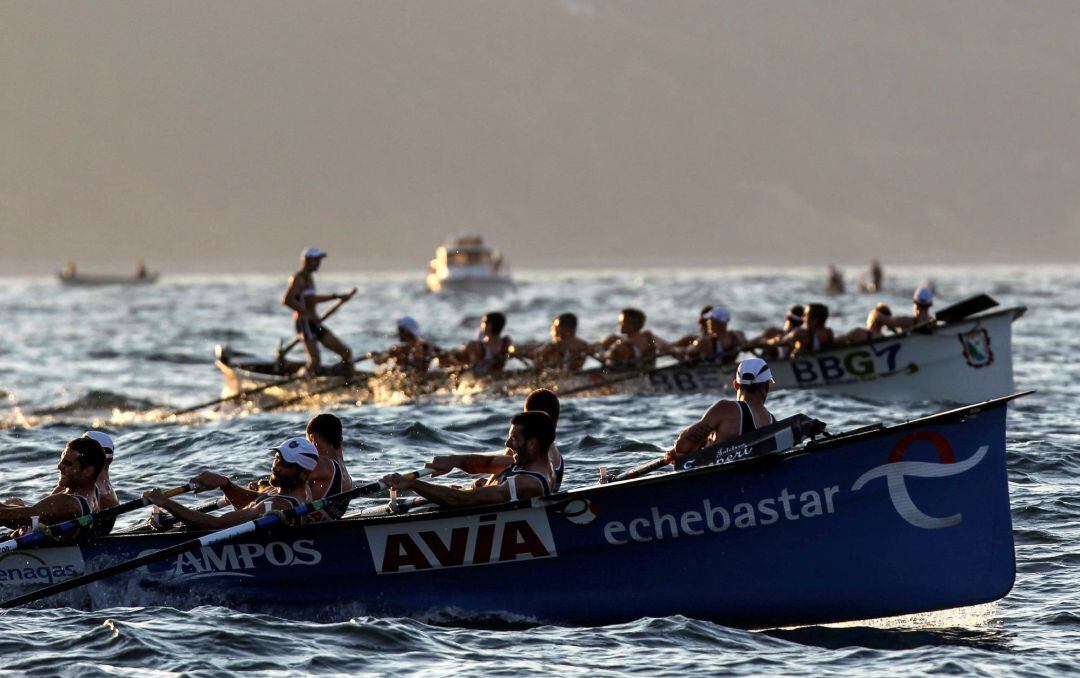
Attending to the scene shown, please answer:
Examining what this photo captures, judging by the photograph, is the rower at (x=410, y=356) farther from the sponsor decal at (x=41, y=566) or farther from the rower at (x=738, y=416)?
the rower at (x=738, y=416)

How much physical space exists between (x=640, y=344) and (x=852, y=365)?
11.6 feet

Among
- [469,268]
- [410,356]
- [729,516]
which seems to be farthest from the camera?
[469,268]

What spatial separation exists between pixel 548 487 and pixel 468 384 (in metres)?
13.9

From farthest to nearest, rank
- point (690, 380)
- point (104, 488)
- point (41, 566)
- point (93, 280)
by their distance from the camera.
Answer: point (93, 280) → point (690, 380) → point (104, 488) → point (41, 566)

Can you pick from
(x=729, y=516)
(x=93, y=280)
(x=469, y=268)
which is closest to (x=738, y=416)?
(x=729, y=516)

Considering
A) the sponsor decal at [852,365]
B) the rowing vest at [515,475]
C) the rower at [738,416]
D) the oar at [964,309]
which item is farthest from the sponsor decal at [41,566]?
the oar at [964,309]

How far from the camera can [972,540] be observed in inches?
463

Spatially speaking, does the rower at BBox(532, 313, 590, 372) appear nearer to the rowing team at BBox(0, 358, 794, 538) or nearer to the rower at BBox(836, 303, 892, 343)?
the rower at BBox(836, 303, 892, 343)

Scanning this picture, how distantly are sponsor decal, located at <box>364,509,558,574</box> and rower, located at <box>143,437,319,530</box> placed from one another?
0.80m

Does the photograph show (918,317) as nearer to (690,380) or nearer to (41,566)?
(690,380)

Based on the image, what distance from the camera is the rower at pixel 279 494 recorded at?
12555 millimetres

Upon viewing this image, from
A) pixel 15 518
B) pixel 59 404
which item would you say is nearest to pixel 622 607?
pixel 15 518

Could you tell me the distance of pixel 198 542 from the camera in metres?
12.3

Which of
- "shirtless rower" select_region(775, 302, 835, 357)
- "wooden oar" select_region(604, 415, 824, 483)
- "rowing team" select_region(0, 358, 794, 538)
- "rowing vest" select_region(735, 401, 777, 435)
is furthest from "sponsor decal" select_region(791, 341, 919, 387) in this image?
"wooden oar" select_region(604, 415, 824, 483)
